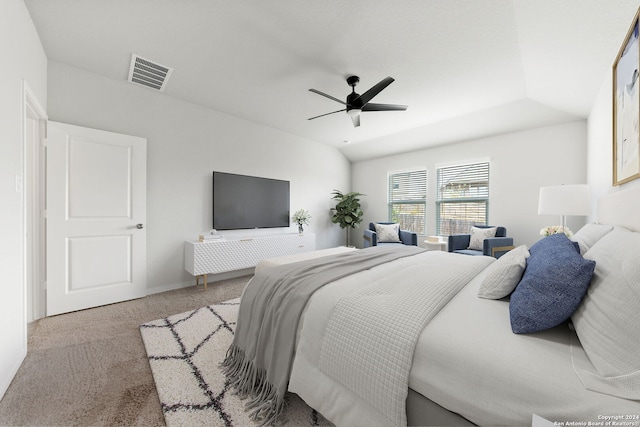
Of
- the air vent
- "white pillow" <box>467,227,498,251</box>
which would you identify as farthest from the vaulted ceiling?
"white pillow" <box>467,227,498,251</box>

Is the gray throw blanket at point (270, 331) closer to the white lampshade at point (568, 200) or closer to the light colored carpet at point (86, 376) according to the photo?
the light colored carpet at point (86, 376)

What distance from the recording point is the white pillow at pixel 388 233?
471 cm

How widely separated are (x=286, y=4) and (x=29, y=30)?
2109 millimetres

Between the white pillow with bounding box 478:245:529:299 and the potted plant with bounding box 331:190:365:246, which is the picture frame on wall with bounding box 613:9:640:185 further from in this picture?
the potted plant with bounding box 331:190:365:246

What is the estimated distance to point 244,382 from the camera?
1.46 metres

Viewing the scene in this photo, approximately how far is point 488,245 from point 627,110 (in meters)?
2.14

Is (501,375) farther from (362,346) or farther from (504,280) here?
(504,280)

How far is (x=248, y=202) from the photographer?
416cm

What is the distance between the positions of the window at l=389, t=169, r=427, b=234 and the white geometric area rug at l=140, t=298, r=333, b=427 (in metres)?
4.09

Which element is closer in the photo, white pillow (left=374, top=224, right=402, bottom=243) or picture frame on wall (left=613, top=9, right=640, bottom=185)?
picture frame on wall (left=613, top=9, right=640, bottom=185)

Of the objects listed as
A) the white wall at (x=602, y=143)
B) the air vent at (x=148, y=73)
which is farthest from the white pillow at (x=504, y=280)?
the air vent at (x=148, y=73)

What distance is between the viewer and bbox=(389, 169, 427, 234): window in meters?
5.16

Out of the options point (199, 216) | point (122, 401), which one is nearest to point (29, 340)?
point (122, 401)

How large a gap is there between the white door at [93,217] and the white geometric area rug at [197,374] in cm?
100
